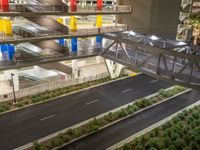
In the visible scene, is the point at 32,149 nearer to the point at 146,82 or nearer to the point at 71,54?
the point at 71,54

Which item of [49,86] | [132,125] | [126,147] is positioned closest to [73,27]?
[49,86]

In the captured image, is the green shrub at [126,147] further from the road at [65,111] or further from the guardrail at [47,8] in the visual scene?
the guardrail at [47,8]

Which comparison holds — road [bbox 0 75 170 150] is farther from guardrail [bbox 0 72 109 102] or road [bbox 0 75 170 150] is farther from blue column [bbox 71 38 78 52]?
blue column [bbox 71 38 78 52]

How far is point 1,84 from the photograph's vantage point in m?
33.1

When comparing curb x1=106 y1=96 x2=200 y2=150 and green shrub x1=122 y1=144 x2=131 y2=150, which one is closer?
green shrub x1=122 y1=144 x2=131 y2=150

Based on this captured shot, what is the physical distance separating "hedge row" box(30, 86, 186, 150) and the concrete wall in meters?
10.5

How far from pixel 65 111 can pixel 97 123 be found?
4835 millimetres

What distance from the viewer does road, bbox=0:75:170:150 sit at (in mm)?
22934

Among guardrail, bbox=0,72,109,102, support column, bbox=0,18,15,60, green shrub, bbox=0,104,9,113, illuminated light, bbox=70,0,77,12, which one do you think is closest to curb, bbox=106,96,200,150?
green shrub, bbox=0,104,9,113

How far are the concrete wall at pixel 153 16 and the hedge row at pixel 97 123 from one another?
1052 cm

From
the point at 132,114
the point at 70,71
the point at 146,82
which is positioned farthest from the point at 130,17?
the point at 132,114

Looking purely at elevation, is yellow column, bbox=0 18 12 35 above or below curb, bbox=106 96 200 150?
above

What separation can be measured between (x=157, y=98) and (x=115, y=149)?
12286 millimetres

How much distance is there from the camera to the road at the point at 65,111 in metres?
22.9
